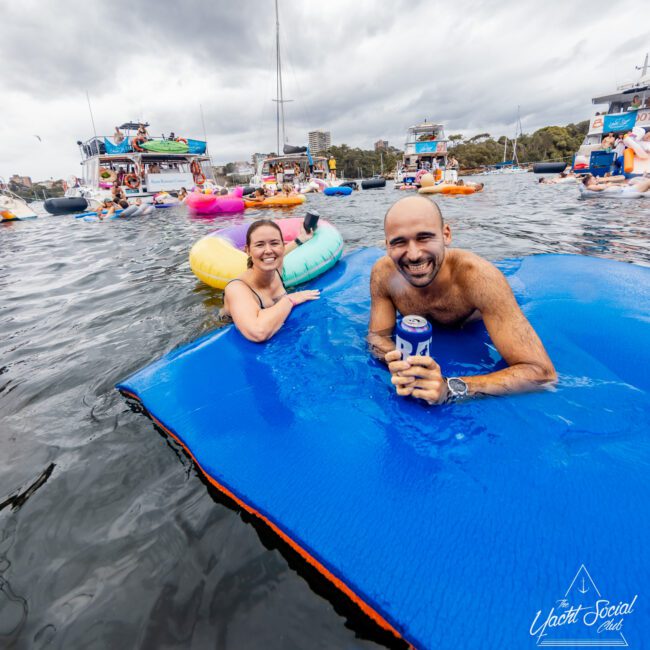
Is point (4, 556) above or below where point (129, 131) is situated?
below

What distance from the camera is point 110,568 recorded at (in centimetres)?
144

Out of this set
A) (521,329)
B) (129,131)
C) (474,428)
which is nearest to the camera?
(474,428)

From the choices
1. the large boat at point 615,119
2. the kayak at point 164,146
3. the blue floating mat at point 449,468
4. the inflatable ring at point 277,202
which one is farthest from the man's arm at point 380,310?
the kayak at point 164,146

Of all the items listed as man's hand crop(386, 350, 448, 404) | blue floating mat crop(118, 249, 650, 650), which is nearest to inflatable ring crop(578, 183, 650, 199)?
blue floating mat crop(118, 249, 650, 650)

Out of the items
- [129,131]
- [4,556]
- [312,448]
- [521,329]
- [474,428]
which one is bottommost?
[4,556]

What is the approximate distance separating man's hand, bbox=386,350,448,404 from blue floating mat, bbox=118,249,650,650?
139mm

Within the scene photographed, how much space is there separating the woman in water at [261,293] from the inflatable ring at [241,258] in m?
0.75

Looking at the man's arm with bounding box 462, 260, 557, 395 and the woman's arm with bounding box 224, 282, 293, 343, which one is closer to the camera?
the man's arm with bounding box 462, 260, 557, 395

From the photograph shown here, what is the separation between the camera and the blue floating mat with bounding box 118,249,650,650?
3.38 ft

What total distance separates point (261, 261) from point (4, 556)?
2.27 meters

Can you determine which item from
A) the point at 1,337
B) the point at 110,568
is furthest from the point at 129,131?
the point at 110,568

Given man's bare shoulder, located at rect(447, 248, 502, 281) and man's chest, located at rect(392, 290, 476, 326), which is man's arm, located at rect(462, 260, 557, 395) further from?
man's chest, located at rect(392, 290, 476, 326)

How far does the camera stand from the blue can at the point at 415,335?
1.41 m

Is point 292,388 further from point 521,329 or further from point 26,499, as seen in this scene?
point 26,499
